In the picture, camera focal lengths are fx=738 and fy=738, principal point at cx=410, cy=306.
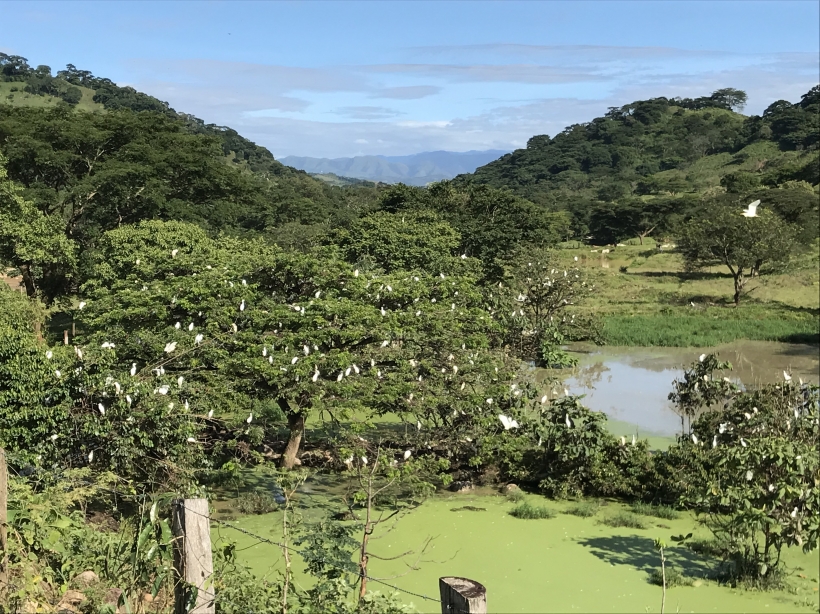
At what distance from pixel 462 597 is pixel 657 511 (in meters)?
6.96

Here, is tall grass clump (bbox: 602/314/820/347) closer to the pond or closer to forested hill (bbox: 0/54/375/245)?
the pond

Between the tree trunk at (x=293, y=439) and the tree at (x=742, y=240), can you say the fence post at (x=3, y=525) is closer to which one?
the tree trunk at (x=293, y=439)

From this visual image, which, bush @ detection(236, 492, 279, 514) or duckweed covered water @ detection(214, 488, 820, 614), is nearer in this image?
duckweed covered water @ detection(214, 488, 820, 614)

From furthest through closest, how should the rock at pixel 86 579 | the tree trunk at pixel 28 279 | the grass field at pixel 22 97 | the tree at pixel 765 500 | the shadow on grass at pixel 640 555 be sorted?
1. the grass field at pixel 22 97
2. the tree trunk at pixel 28 279
3. the shadow on grass at pixel 640 555
4. the tree at pixel 765 500
5. the rock at pixel 86 579

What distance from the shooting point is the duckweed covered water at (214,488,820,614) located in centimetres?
637

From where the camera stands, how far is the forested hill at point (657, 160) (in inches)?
1790

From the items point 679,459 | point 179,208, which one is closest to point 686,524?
point 679,459

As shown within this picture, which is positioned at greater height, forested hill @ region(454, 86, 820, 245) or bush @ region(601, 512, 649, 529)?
forested hill @ region(454, 86, 820, 245)

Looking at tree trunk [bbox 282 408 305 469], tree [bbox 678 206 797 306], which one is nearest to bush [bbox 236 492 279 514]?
tree trunk [bbox 282 408 305 469]

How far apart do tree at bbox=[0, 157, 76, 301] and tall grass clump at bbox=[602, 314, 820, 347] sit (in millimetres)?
13566

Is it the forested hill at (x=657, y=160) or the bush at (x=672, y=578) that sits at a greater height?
the forested hill at (x=657, y=160)

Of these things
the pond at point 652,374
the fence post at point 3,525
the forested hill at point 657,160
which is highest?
the forested hill at point 657,160

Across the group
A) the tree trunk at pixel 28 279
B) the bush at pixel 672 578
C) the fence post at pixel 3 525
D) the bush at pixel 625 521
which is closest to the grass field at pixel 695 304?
the bush at pixel 625 521

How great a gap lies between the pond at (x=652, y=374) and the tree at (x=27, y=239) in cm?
1117
